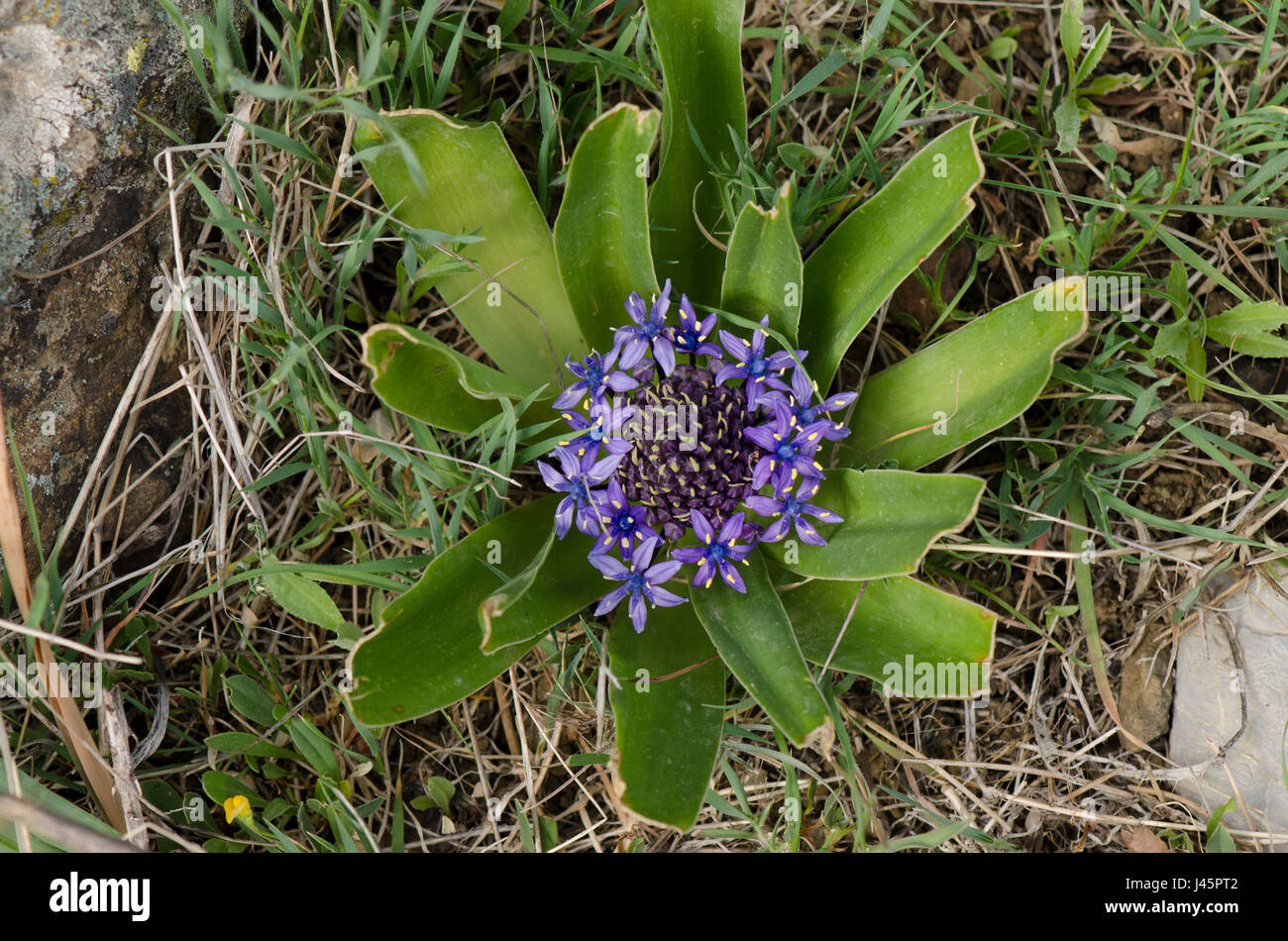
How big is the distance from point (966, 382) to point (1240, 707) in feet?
5.16

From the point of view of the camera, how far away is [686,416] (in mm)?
2533

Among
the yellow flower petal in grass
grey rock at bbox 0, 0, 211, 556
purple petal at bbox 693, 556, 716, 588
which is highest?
grey rock at bbox 0, 0, 211, 556

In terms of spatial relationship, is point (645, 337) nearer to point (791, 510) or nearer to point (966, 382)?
point (791, 510)

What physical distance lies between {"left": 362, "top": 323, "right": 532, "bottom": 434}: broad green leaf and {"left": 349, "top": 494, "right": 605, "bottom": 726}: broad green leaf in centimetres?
34

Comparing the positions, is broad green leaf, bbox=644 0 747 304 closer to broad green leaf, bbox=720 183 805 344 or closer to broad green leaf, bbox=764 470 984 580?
broad green leaf, bbox=720 183 805 344

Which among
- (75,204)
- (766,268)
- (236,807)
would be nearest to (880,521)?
(766,268)

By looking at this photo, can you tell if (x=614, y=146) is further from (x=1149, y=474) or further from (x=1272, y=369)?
(x=1272, y=369)

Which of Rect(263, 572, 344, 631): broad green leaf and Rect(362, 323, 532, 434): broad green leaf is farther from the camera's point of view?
Rect(263, 572, 344, 631): broad green leaf

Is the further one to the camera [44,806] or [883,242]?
[44,806]

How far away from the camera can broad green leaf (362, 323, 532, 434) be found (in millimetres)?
2393

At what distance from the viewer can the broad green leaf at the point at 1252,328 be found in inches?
120

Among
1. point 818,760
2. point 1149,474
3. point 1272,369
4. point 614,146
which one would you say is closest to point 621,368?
point 614,146

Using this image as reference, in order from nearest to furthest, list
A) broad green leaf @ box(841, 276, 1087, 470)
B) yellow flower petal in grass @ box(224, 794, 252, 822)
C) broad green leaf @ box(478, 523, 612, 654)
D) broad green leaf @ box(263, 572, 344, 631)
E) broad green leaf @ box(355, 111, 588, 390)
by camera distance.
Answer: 1. broad green leaf @ box(478, 523, 612, 654)
2. broad green leaf @ box(841, 276, 1087, 470)
3. broad green leaf @ box(355, 111, 588, 390)
4. yellow flower petal in grass @ box(224, 794, 252, 822)
5. broad green leaf @ box(263, 572, 344, 631)

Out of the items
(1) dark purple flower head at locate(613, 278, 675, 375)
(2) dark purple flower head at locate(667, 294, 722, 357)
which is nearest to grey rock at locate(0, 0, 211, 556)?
(1) dark purple flower head at locate(613, 278, 675, 375)
